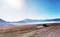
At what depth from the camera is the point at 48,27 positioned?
827mm

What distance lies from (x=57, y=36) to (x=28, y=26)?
24cm

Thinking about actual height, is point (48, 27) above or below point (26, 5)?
below

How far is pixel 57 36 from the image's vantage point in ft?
2.50

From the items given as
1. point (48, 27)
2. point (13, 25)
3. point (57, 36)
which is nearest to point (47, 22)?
point (48, 27)

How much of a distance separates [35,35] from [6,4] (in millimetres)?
371

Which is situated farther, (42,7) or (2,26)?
(42,7)

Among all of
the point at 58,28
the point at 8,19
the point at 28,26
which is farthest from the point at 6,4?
the point at 58,28

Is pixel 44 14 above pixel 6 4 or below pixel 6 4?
below

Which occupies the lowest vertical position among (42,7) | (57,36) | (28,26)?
(57,36)

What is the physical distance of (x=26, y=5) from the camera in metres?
0.87

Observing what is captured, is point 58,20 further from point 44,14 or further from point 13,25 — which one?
point 13,25

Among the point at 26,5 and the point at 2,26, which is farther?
the point at 26,5

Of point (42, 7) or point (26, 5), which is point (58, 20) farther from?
point (26, 5)

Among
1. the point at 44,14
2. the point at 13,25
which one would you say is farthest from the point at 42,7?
the point at 13,25
